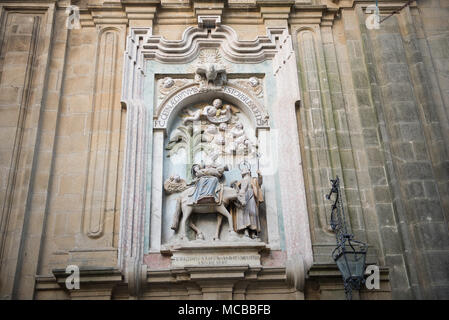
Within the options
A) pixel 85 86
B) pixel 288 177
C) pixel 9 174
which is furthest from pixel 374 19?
pixel 9 174

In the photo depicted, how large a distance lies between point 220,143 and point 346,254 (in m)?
3.53

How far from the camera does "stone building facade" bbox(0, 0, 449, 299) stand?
9.17 m

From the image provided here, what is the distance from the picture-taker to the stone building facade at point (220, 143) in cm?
917

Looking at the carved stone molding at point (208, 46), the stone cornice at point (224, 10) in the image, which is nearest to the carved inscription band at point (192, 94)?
the carved stone molding at point (208, 46)

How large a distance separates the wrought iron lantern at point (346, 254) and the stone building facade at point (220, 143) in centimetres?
19

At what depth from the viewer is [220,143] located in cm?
1084

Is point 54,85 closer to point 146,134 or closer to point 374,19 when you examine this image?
point 146,134

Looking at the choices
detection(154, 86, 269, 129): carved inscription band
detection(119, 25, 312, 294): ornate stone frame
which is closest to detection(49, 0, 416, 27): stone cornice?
detection(119, 25, 312, 294): ornate stone frame

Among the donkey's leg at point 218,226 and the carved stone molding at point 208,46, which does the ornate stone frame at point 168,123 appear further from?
the donkey's leg at point 218,226

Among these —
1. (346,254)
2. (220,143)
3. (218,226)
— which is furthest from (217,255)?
(220,143)

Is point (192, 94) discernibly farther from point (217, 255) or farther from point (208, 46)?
point (217, 255)

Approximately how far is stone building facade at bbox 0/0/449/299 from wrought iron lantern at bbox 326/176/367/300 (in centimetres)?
19

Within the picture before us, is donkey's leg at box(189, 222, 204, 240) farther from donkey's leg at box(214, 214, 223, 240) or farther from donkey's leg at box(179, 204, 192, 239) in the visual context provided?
donkey's leg at box(214, 214, 223, 240)

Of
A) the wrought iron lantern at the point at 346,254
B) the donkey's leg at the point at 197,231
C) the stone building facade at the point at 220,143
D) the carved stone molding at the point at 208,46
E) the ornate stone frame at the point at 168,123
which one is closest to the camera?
the wrought iron lantern at the point at 346,254
